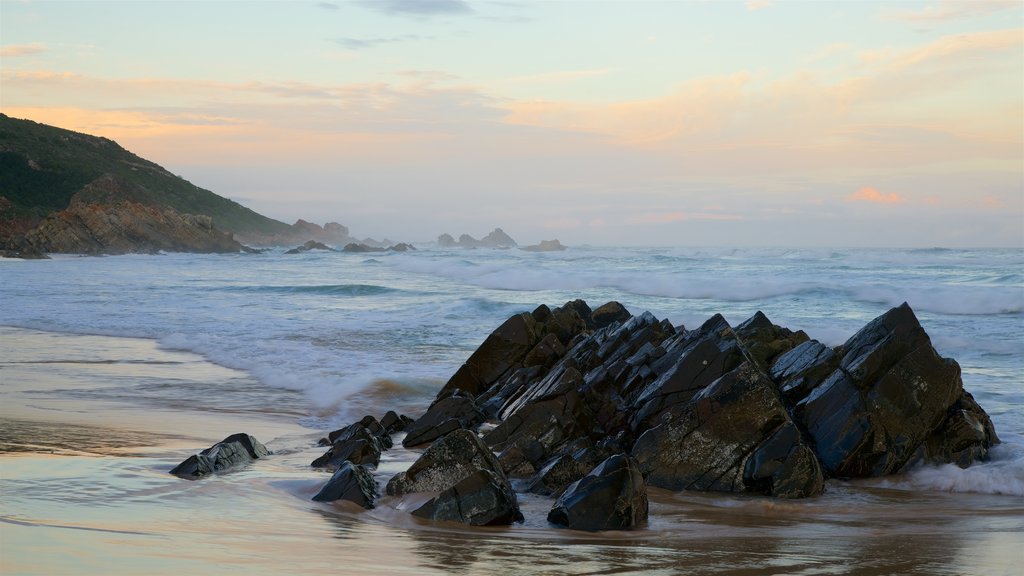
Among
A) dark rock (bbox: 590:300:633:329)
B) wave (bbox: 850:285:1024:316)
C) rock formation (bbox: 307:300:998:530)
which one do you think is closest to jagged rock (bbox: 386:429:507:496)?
rock formation (bbox: 307:300:998:530)

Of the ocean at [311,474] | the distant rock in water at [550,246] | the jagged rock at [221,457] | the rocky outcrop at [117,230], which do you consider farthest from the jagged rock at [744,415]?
the distant rock in water at [550,246]

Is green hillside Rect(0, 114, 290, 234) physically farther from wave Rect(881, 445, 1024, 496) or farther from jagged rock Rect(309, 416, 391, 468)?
wave Rect(881, 445, 1024, 496)

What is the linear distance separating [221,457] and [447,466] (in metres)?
2.18

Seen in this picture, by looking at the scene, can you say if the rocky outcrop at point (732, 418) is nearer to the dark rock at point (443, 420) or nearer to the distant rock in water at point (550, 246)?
the dark rock at point (443, 420)

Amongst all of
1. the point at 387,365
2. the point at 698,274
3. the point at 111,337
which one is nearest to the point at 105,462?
the point at 387,365

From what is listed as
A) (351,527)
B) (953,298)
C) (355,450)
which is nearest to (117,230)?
(953,298)

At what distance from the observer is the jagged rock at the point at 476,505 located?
6.07 metres

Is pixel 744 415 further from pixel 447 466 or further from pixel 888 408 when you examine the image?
pixel 447 466

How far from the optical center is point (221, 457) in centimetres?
765

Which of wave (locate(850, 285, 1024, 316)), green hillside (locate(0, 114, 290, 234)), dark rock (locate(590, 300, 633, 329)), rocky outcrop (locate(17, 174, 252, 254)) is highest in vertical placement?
green hillside (locate(0, 114, 290, 234))

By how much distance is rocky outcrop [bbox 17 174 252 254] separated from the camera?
8144 centimetres

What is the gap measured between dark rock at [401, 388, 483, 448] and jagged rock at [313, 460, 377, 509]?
102 inches

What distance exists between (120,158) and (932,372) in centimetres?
13815

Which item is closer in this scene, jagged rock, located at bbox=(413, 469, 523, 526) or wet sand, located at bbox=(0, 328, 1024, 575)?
wet sand, located at bbox=(0, 328, 1024, 575)
